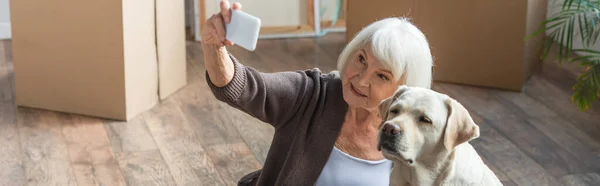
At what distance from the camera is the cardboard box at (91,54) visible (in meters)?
3.32

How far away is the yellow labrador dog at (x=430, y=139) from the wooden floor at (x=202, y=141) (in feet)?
5.20

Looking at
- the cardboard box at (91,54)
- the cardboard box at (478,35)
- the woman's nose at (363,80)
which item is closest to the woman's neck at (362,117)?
the woman's nose at (363,80)

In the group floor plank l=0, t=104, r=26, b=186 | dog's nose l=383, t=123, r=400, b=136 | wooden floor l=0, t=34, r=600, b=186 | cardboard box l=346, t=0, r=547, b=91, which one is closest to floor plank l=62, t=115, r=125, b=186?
wooden floor l=0, t=34, r=600, b=186

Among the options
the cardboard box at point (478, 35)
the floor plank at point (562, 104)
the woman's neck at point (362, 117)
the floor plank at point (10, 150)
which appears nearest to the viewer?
the woman's neck at point (362, 117)

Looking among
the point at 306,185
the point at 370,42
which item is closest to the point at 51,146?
the point at 306,185

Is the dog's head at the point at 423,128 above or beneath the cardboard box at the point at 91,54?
above

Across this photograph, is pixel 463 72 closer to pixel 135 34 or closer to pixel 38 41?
pixel 135 34

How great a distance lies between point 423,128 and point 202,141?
1.98 metres

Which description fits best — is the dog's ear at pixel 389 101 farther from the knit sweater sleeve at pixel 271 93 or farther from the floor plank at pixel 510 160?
the floor plank at pixel 510 160

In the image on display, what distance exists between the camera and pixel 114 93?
343cm

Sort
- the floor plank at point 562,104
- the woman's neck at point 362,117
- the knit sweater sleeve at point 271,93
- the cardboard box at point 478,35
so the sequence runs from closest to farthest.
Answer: the knit sweater sleeve at point 271,93 → the woman's neck at point 362,117 → the floor plank at point 562,104 → the cardboard box at point 478,35

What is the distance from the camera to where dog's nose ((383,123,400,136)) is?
1376 millimetres

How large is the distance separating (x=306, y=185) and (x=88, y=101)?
1.65 metres

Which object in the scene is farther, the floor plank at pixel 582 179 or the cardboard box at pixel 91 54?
the cardboard box at pixel 91 54
